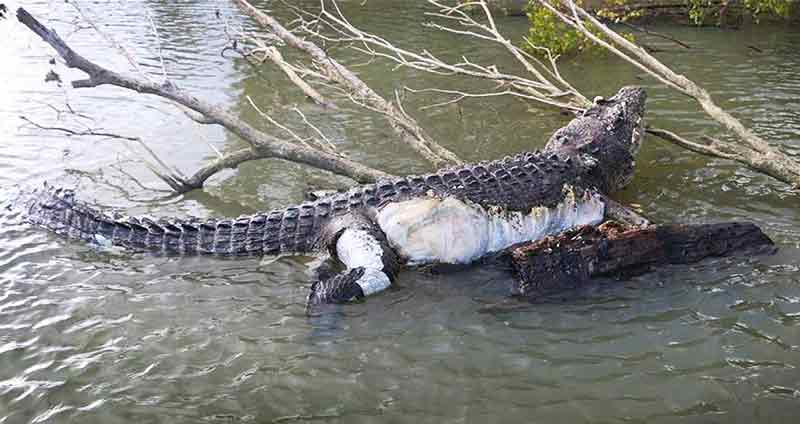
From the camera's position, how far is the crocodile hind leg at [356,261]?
482cm

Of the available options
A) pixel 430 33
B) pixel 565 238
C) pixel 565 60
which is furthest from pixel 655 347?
pixel 430 33

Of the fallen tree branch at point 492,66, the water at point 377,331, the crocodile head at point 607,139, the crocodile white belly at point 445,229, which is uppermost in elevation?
the fallen tree branch at point 492,66

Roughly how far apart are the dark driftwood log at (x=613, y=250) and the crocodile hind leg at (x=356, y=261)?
3.12 ft

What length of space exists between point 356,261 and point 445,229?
755mm

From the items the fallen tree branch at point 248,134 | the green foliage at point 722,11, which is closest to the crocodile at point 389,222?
the fallen tree branch at point 248,134

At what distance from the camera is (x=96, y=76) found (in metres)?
6.55

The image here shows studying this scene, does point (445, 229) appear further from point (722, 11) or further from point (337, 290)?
point (722, 11)

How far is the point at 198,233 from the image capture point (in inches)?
217

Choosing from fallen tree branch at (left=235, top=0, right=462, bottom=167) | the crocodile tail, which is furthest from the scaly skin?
fallen tree branch at (left=235, top=0, right=462, bottom=167)

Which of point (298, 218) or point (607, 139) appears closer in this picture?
point (298, 218)

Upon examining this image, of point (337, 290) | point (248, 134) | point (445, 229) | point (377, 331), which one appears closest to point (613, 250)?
point (445, 229)

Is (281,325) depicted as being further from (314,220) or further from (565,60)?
(565,60)

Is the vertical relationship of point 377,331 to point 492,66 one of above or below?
below

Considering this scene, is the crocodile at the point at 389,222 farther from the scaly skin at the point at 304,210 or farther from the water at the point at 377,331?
the water at the point at 377,331
